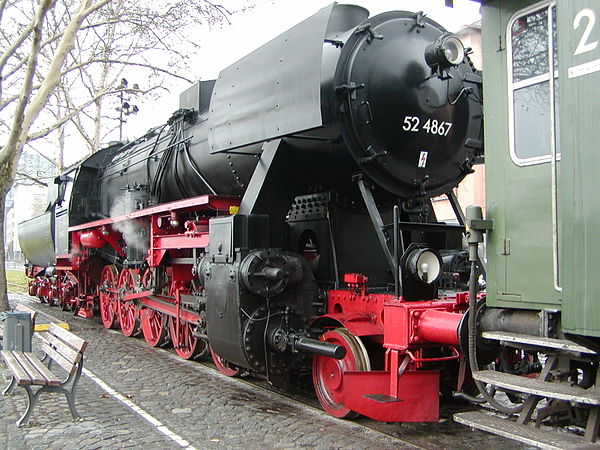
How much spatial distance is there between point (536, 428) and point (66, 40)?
33.9 feet

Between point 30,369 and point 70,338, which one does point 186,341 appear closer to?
point 70,338

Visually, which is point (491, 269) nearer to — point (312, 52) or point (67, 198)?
point (312, 52)

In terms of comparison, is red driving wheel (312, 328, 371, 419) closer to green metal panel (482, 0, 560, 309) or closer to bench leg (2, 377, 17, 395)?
green metal panel (482, 0, 560, 309)

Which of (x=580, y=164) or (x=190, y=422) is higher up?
(x=580, y=164)

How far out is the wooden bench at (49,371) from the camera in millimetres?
4895

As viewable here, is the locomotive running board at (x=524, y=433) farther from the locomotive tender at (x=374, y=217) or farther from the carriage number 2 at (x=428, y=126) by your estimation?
the carriage number 2 at (x=428, y=126)

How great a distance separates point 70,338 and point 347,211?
2.94m

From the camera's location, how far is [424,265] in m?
4.57

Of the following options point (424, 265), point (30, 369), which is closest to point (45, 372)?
point (30, 369)

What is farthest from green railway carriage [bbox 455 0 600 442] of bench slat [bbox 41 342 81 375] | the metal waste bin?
the metal waste bin

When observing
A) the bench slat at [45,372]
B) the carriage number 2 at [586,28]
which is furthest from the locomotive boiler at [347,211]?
the carriage number 2 at [586,28]

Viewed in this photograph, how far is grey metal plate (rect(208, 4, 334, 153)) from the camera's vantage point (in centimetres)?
468

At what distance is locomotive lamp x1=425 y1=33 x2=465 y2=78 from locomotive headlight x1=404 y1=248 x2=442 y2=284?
1.58 m

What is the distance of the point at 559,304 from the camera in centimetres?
295
